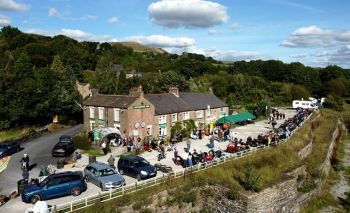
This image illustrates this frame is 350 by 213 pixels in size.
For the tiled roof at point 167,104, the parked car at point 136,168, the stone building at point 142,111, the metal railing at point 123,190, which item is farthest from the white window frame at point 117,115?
the metal railing at point 123,190

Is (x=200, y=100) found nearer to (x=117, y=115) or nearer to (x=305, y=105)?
(x=117, y=115)

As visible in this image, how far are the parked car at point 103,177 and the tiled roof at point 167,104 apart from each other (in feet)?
58.2

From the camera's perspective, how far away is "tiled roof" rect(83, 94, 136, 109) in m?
38.1

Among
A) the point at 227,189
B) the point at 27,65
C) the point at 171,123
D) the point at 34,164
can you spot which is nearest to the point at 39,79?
the point at 27,65

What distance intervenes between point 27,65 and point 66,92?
12.0 metres

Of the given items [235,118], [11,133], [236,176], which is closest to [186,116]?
[235,118]

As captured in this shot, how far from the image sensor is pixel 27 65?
2372 inches

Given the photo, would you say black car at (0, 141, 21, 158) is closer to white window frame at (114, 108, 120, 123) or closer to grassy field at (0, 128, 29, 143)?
white window frame at (114, 108, 120, 123)

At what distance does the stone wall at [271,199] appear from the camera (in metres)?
21.0

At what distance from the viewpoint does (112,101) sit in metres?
40.4

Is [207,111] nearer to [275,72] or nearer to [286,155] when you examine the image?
[286,155]

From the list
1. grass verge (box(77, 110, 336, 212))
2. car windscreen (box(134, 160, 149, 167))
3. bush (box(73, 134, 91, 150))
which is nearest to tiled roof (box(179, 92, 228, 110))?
bush (box(73, 134, 91, 150))

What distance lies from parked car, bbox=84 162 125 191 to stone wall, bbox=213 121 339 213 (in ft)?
21.0

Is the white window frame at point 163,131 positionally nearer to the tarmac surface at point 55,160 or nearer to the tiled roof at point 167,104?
the tiled roof at point 167,104
